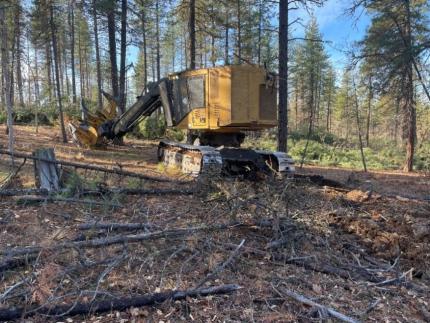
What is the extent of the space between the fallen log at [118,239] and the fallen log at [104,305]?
1005 mm

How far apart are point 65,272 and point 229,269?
181cm

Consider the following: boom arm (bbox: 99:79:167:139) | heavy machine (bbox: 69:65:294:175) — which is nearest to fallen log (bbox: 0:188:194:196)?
heavy machine (bbox: 69:65:294:175)

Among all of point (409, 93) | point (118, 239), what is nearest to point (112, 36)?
point (409, 93)

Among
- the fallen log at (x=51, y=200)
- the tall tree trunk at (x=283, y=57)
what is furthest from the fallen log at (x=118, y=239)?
the tall tree trunk at (x=283, y=57)

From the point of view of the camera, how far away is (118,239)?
16.3 feet

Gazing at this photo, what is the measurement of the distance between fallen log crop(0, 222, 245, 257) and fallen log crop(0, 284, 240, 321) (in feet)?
3.30

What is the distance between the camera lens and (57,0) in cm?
1731

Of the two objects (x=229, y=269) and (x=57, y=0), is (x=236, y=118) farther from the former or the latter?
(x=57, y=0)

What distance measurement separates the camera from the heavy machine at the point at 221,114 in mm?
10102

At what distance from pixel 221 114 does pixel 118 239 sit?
5.90 metres

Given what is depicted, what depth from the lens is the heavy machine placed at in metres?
10.1

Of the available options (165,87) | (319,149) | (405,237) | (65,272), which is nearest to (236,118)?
(165,87)

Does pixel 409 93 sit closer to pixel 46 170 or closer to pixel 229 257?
pixel 229 257

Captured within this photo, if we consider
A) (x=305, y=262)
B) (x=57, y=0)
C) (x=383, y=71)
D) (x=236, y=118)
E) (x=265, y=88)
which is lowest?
A: (x=305, y=262)
